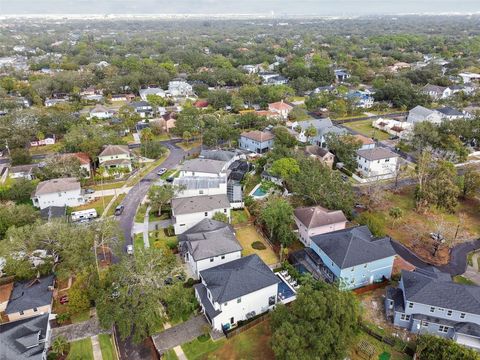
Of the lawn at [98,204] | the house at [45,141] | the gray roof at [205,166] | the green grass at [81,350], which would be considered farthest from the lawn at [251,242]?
the house at [45,141]

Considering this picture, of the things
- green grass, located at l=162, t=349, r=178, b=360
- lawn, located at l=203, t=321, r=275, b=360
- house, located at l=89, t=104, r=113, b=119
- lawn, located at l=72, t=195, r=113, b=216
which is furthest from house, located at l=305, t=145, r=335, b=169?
house, located at l=89, t=104, r=113, b=119

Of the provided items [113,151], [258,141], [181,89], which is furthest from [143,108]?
[258,141]

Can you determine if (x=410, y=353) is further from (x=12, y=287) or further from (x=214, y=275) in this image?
(x=12, y=287)

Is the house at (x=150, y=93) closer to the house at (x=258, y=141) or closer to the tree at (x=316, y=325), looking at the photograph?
the house at (x=258, y=141)

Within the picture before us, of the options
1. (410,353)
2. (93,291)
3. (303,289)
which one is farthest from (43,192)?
(410,353)

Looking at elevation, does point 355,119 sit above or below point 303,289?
below

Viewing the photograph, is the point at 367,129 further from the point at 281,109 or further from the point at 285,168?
the point at 285,168
